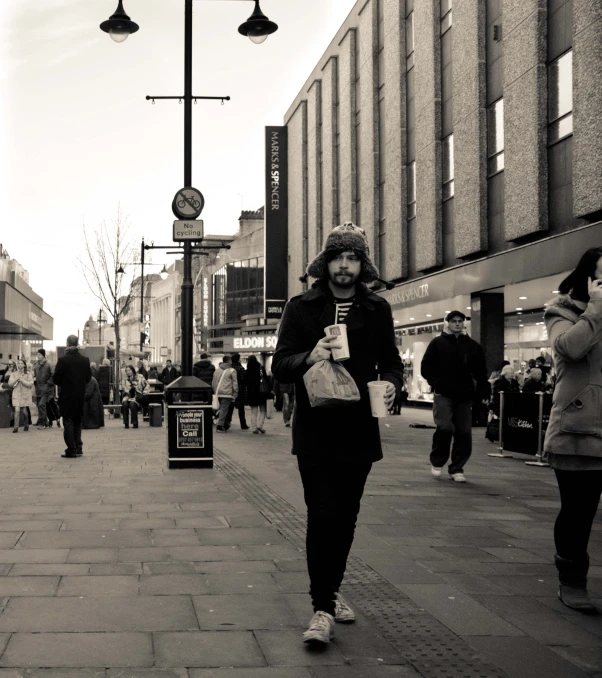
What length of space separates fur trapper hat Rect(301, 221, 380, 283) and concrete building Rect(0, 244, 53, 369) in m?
24.1

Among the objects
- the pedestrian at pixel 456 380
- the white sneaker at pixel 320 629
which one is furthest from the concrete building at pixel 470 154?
the white sneaker at pixel 320 629

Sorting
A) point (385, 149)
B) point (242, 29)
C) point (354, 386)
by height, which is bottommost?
point (354, 386)

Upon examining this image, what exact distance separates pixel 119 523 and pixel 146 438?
1044cm

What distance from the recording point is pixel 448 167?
25.3m

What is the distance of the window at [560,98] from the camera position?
59.6 feet

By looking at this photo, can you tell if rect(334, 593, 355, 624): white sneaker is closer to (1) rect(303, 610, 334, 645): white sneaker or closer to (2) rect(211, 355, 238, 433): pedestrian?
(1) rect(303, 610, 334, 645): white sneaker

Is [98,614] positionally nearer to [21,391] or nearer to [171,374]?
[21,391]

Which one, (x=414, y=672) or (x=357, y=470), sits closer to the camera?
(x=414, y=672)

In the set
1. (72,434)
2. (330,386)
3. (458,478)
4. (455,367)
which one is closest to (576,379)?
(330,386)

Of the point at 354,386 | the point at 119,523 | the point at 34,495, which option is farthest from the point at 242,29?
the point at 354,386

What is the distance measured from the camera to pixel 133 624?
4.33 meters

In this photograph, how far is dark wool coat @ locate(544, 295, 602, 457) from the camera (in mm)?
4602

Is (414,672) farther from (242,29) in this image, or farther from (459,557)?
(242,29)

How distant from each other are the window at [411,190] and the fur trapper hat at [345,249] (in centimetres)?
2441
